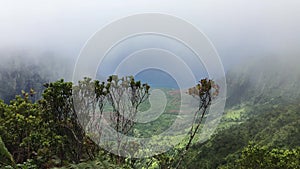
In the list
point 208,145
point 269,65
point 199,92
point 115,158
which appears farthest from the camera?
point 269,65

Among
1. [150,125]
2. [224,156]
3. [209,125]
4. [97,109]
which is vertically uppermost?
[97,109]

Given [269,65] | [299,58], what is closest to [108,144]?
[269,65]

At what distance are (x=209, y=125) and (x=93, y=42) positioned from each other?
158 inches

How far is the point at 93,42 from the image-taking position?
6.77m

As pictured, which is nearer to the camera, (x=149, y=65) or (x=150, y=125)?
(x=149, y=65)

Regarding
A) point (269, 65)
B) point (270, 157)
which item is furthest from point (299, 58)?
point (270, 157)

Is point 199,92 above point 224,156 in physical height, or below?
above

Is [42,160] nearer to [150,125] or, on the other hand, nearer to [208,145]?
[150,125]

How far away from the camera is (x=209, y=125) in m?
8.96

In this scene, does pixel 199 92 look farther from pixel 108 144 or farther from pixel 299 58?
pixel 299 58

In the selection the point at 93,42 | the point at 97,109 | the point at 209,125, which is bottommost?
the point at 209,125

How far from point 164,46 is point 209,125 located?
123 inches

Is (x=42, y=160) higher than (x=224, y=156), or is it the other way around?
(x=42, y=160)

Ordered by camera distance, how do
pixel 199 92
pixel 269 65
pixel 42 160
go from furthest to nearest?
1. pixel 269 65
2. pixel 199 92
3. pixel 42 160
